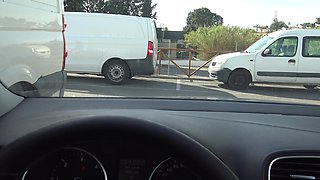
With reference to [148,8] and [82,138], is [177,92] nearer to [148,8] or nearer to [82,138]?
[148,8]

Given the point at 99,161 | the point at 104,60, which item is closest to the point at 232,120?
the point at 99,161

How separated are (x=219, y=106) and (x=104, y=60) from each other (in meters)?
2.88

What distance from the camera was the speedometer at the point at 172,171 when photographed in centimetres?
155

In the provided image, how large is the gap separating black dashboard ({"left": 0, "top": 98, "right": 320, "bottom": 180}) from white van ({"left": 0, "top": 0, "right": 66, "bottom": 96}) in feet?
0.80

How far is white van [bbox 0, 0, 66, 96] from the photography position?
228 centimetres

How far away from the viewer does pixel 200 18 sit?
2.58 meters

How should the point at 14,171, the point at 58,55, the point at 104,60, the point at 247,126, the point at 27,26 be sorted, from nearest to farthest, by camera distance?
the point at 14,171 < the point at 247,126 < the point at 27,26 < the point at 58,55 < the point at 104,60

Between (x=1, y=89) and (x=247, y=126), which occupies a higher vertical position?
(x=1, y=89)

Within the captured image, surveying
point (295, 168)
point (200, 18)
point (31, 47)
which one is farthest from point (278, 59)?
point (295, 168)

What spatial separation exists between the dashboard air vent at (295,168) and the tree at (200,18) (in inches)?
43.9

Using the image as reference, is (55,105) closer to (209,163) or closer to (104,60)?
(209,163)

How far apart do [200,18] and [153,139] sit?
1.33 meters

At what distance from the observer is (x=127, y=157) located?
1699mm

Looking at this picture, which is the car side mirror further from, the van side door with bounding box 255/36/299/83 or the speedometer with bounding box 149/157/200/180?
the speedometer with bounding box 149/157/200/180
